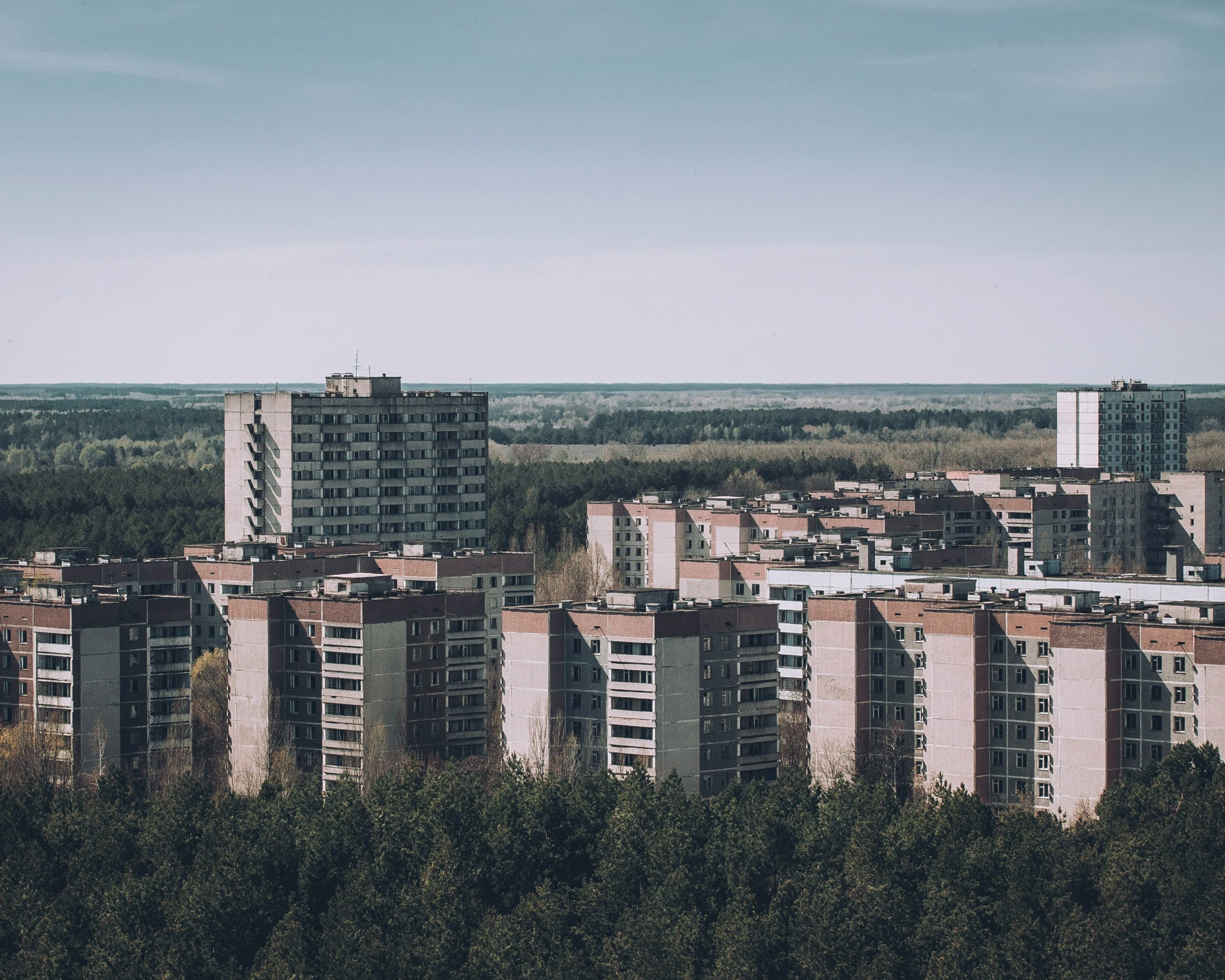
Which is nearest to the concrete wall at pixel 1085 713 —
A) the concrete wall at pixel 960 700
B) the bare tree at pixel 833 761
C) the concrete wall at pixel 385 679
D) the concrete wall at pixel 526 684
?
the concrete wall at pixel 960 700

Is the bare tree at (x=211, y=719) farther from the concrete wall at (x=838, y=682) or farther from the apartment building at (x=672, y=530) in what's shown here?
the apartment building at (x=672, y=530)

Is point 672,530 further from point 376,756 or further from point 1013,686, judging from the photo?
point 1013,686

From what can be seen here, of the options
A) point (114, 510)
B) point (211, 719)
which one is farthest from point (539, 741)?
point (114, 510)

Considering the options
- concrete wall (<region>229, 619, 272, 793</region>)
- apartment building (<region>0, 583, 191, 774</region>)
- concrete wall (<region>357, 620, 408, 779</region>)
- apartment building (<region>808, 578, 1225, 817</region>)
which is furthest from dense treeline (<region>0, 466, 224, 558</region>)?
apartment building (<region>808, 578, 1225, 817</region>)

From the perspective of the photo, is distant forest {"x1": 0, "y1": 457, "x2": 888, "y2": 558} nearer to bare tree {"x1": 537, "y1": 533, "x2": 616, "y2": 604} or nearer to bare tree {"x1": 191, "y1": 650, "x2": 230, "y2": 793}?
bare tree {"x1": 537, "y1": 533, "x2": 616, "y2": 604}

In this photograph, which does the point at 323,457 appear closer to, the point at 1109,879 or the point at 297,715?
the point at 297,715
